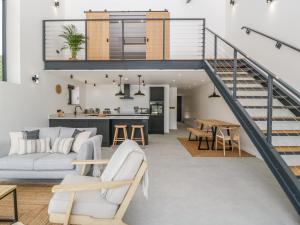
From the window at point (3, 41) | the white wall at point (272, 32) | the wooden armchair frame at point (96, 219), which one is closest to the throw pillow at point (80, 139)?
the wooden armchair frame at point (96, 219)

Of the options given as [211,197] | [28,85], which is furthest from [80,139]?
[28,85]

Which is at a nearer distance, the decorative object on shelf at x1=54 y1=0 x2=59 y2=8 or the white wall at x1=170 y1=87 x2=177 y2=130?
the decorative object on shelf at x1=54 y1=0 x2=59 y2=8

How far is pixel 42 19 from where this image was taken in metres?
6.36

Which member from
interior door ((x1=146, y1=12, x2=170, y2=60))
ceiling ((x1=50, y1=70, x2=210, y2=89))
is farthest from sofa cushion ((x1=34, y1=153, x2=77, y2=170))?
interior door ((x1=146, y1=12, x2=170, y2=60))

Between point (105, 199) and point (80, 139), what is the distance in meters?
2.15

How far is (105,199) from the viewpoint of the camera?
2143 mm

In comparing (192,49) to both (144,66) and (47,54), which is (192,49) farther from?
(47,54)

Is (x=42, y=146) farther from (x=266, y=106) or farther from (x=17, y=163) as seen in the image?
(x=266, y=106)

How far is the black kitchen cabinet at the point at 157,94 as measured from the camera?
10.6m

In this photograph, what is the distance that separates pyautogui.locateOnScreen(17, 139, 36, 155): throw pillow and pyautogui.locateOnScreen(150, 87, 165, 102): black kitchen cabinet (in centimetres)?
708

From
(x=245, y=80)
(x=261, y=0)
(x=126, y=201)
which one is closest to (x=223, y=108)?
(x=245, y=80)

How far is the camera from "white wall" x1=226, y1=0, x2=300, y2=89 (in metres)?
4.25

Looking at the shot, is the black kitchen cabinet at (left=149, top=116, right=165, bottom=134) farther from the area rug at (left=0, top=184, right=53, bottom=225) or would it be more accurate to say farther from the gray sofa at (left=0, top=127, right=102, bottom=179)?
the area rug at (left=0, top=184, right=53, bottom=225)

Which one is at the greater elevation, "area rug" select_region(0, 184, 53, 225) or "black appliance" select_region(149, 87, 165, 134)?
"black appliance" select_region(149, 87, 165, 134)
